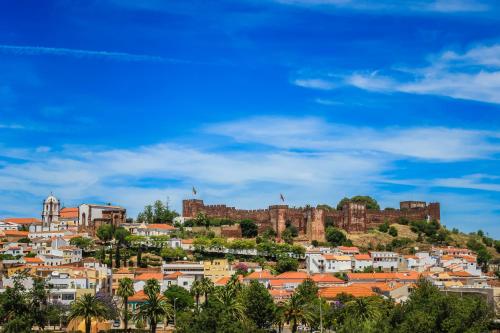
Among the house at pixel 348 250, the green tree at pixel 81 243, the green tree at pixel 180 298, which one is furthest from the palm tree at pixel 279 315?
the green tree at pixel 81 243

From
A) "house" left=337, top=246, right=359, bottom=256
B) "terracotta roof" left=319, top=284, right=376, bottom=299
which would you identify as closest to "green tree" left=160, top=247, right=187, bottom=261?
"house" left=337, top=246, right=359, bottom=256

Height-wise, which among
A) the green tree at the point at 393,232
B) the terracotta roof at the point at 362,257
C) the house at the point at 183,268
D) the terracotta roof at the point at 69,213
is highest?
the terracotta roof at the point at 69,213

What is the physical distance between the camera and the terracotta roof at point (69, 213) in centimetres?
12019

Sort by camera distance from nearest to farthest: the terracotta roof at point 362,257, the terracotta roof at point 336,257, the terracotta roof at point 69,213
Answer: the terracotta roof at point 336,257 < the terracotta roof at point 362,257 < the terracotta roof at point 69,213

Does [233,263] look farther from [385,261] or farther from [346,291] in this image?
[346,291]

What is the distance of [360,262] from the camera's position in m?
97.4

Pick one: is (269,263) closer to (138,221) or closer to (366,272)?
(366,272)

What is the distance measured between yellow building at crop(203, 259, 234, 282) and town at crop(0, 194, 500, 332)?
16cm

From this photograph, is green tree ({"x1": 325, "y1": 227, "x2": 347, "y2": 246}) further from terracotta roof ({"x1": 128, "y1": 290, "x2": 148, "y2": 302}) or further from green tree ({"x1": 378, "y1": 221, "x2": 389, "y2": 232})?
terracotta roof ({"x1": 128, "y1": 290, "x2": 148, "y2": 302})

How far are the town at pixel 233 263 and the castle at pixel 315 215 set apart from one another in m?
0.19

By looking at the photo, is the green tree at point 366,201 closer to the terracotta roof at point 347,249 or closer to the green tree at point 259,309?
the terracotta roof at point 347,249

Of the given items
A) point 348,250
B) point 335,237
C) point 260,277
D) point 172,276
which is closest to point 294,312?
point 260,277

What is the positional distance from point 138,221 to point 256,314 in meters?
68.8

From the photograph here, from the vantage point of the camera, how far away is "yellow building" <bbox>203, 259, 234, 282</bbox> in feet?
286
